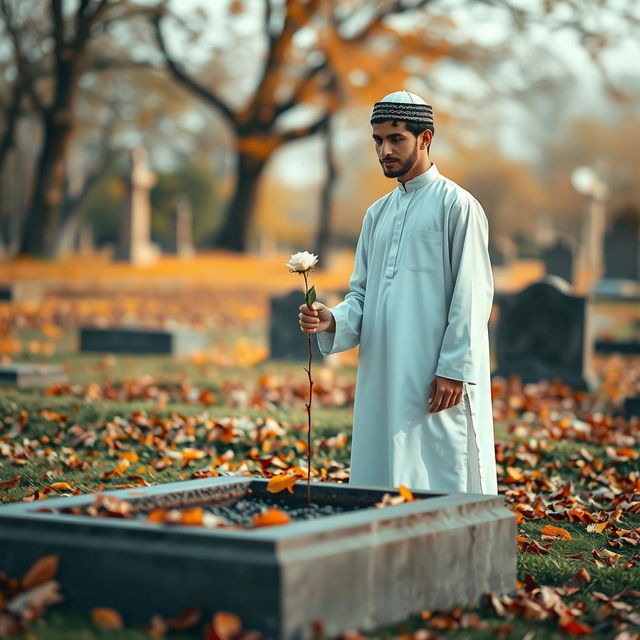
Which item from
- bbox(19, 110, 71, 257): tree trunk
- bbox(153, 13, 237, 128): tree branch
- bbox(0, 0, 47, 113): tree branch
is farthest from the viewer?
bbox(153, 13, 237, 128): tree branch

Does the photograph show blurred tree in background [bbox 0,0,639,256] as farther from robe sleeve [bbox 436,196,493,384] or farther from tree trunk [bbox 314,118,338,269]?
robe sleeve [bbox 436,196,493,384]

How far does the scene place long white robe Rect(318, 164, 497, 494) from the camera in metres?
4.88

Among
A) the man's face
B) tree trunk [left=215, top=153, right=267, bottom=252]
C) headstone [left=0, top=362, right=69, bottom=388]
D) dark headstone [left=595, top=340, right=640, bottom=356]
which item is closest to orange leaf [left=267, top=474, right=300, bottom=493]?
the man's face

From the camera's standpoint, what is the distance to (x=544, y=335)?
1302 centimetres

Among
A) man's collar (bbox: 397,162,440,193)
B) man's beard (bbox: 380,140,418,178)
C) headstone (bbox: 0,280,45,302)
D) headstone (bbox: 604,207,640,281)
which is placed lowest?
headstone (bbox: 0,280,45,302)

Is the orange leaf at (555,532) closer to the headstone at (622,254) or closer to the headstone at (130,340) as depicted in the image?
the headstone at (130,340)

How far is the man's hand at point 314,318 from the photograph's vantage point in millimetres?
4820

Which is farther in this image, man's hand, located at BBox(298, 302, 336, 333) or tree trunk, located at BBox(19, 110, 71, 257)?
tree trunk, located at BBox(19, 110, 71, 257)

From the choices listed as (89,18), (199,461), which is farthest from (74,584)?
(89,18)

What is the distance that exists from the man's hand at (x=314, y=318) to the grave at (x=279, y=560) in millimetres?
905

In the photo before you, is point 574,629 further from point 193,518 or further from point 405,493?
point 193,518

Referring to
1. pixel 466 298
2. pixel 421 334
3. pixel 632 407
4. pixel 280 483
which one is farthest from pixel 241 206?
pixel 280 483

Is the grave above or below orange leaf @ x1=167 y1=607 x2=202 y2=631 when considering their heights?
above

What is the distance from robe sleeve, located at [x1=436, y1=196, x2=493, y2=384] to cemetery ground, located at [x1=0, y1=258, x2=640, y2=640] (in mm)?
937
